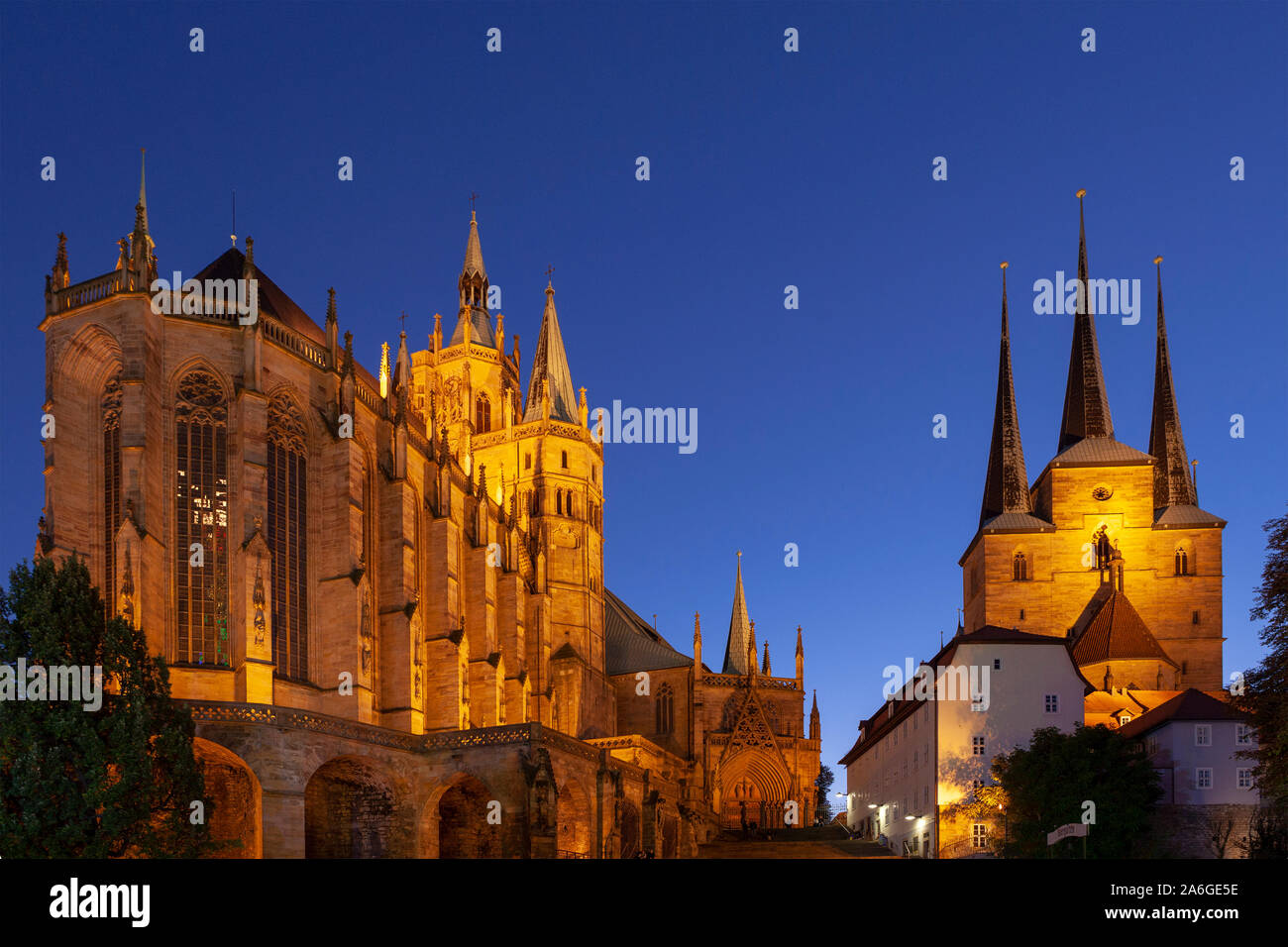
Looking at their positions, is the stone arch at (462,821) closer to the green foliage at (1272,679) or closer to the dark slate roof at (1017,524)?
the green foliage at (1272,679)

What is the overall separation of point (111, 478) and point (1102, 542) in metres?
59.2

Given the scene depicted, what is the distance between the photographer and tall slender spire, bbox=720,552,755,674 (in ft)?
275

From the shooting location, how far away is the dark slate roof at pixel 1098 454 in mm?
79125

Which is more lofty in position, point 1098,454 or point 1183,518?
point 1098,454

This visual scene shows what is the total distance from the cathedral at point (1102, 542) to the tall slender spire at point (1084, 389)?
0.25 feet

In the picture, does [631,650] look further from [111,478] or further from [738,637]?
[111,478]

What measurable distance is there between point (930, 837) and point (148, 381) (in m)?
32.8

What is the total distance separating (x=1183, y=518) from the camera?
7838 cm

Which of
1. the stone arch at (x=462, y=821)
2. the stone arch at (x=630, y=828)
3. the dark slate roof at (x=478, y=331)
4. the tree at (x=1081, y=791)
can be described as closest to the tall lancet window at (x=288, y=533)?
the stone arch at (x=462, y=821)

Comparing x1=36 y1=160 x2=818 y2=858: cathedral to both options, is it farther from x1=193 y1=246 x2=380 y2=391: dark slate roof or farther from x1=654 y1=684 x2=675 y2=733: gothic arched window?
x1=654 y1=684 x2=675 y2=733: gothic arched window

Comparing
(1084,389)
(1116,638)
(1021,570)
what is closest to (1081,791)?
(1116,638)

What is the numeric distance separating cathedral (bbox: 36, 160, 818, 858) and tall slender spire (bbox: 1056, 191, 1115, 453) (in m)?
42.1

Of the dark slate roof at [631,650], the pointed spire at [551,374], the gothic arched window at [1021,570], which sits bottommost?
the dark slate roof at [631,650]
